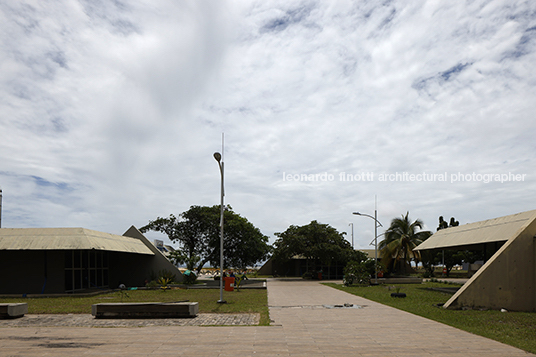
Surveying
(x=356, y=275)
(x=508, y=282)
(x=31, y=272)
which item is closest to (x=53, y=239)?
(x=31, y=272)

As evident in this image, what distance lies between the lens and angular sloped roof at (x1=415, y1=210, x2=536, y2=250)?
18.1 metres

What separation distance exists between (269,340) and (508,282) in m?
10.3

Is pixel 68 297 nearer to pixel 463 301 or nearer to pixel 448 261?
pixel 463 301

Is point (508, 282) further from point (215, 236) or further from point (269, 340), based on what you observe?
point (215, 236)

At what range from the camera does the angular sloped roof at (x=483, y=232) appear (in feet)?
59.3

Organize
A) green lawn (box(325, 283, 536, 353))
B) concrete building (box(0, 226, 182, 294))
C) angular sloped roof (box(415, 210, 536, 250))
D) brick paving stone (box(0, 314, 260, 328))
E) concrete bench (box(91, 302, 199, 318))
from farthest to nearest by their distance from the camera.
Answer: concrete building (box(0, 226, 182, 294))
angular sloped roof (box(415, 210, 536, 250))
concrete bench (box(91, 302, 199, 318))
brick paving stone (box(0, 314, 260, 328))
green lawn (box(325, 283, 536, 353))

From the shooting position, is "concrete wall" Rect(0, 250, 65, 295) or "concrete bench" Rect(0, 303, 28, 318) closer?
"concrete bench" Rect(0, 303, 28, 318)

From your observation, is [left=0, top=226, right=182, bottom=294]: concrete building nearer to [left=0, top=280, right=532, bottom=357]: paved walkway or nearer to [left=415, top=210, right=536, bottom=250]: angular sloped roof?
[left=0, top=280, right=532, bottom=357]: paved walkway

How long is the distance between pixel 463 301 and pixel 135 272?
25.0 metres

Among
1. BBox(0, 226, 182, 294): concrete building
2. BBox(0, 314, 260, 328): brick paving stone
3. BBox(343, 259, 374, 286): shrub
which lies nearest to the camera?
BBox(0, 314, 260, 328): brick paving stone

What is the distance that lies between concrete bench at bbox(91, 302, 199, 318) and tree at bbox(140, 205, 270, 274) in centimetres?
2673

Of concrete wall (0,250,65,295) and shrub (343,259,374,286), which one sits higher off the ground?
concrete wall (0,250,65,295)

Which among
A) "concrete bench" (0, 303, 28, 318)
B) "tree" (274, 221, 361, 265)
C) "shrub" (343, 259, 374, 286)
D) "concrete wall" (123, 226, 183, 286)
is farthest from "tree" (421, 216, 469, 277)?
"concrete bench" (0, 303, 28, 318)

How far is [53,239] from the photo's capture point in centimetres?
2306
